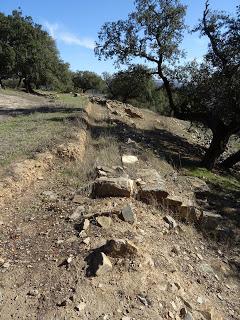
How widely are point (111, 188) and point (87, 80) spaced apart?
5609 centimetres

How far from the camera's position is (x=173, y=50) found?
1839 centimetres

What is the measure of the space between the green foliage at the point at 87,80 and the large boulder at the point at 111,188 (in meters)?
54.2

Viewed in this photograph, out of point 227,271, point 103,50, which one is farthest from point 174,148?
point 227,271

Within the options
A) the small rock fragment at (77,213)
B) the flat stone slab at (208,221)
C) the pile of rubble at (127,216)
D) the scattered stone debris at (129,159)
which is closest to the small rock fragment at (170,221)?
the pile of rubble at (127,216)

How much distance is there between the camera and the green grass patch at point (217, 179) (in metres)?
12.9

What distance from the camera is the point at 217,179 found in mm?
13398

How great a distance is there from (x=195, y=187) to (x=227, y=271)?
4.48 meters

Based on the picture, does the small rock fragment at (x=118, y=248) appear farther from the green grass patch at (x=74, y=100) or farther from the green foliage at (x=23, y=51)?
the green foliage at (x=23, y=51)

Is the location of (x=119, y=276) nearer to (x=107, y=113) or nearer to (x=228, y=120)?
(x=228, y=120)

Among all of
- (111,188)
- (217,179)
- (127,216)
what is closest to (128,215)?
(127,216)

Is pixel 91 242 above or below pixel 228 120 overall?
below

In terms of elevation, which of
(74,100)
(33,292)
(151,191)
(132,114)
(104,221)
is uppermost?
(151,191)

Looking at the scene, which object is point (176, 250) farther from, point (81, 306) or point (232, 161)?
point (232, 161)

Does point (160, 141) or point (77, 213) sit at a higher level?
point (77, 213)
